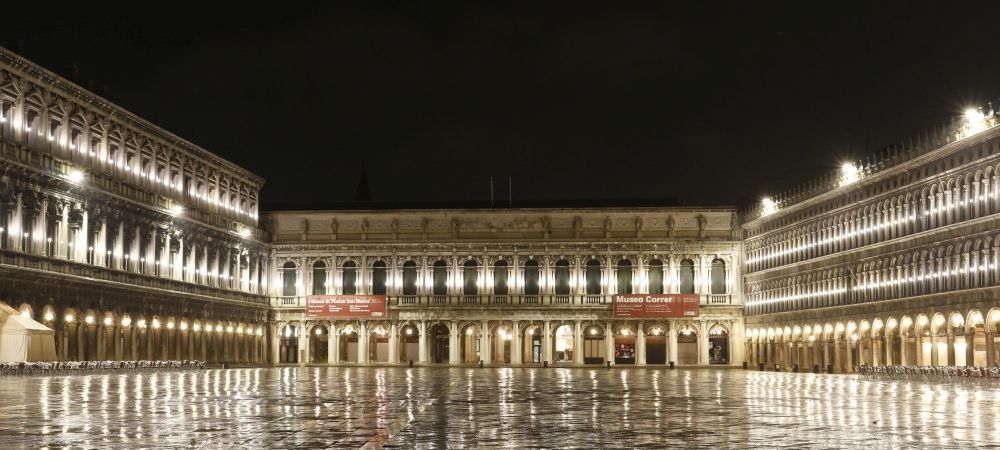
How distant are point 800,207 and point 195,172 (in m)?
42.2

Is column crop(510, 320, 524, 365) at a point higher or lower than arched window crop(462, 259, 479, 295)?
lower

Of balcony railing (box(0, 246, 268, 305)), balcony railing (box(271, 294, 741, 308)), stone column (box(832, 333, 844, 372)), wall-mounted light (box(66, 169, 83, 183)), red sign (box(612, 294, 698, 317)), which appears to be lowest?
stone column (box(832, 333, 844, 372))

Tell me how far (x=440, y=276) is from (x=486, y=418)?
76.9m

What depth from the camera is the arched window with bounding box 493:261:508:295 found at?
10550 centimetres

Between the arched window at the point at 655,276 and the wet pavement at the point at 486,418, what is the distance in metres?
61.0

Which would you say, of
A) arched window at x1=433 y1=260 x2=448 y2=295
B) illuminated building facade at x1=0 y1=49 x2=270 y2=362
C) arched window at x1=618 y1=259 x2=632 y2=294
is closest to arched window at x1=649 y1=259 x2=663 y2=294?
arched window at x1=618 y1=259 x2=632 y2=294

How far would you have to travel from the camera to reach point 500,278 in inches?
4156

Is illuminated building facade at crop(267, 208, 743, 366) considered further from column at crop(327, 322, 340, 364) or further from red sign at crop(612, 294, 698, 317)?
red sign at crop(612, 294, 698, 317)

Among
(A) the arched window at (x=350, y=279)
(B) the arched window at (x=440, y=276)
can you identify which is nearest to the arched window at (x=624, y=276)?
(B) the arched window at (x=440, y=276)

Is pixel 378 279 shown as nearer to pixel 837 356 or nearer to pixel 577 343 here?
pixel 577 343

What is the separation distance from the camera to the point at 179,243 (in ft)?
273

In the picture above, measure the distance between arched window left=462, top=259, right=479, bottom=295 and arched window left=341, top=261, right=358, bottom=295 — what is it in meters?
9.04

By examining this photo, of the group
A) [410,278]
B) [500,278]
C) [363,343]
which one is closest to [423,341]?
[363,343]

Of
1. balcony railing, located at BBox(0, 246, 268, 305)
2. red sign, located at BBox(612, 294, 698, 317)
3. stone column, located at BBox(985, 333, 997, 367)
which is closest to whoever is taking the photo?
stone column, located at BBox(985, 333, 997, 367)
